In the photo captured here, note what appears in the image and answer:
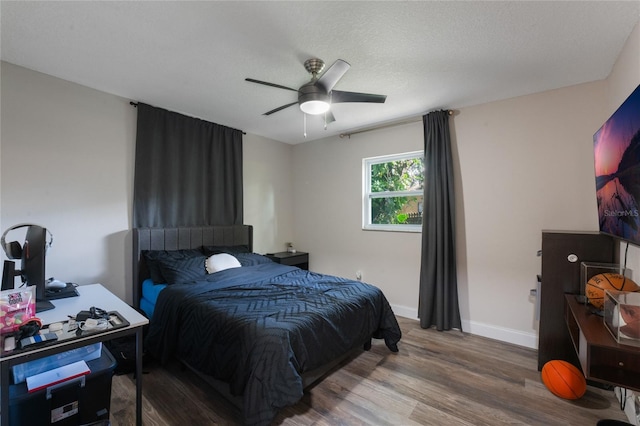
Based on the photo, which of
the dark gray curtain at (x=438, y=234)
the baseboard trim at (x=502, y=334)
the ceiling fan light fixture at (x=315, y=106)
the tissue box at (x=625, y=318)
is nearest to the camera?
the tissue box at (x=625, y=318)

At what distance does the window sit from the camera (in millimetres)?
3641

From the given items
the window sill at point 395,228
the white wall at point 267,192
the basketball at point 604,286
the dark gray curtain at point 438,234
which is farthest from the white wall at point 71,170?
the basketball at point 604,286

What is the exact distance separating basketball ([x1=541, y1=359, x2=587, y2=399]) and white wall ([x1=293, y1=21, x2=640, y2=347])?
779mm

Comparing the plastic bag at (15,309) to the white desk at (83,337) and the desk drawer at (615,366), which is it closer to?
the white desk at (83,337)

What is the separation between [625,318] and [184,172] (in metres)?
3.85

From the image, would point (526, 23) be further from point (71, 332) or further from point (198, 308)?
point (71, 332)

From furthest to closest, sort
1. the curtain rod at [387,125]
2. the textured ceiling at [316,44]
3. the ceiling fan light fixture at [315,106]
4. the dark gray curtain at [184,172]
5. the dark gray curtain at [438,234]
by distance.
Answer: the curtain rod at [387,125] → the dark gray curtain at [438,234] → the dark gray curtain at [184,172] → the ceiling fan light fixture at [315,106] → the textured ceiling at [316,44]

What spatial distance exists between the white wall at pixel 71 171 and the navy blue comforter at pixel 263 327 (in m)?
0.89

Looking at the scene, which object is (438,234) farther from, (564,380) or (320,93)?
(320,93)

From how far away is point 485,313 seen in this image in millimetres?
3080

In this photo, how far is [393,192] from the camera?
3.84 meters

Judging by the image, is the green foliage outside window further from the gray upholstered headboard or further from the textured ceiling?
the gray upholstered headboard

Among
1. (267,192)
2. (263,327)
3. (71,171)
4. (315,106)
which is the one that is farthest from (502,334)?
(71,171)

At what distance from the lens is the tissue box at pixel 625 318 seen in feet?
4.30
